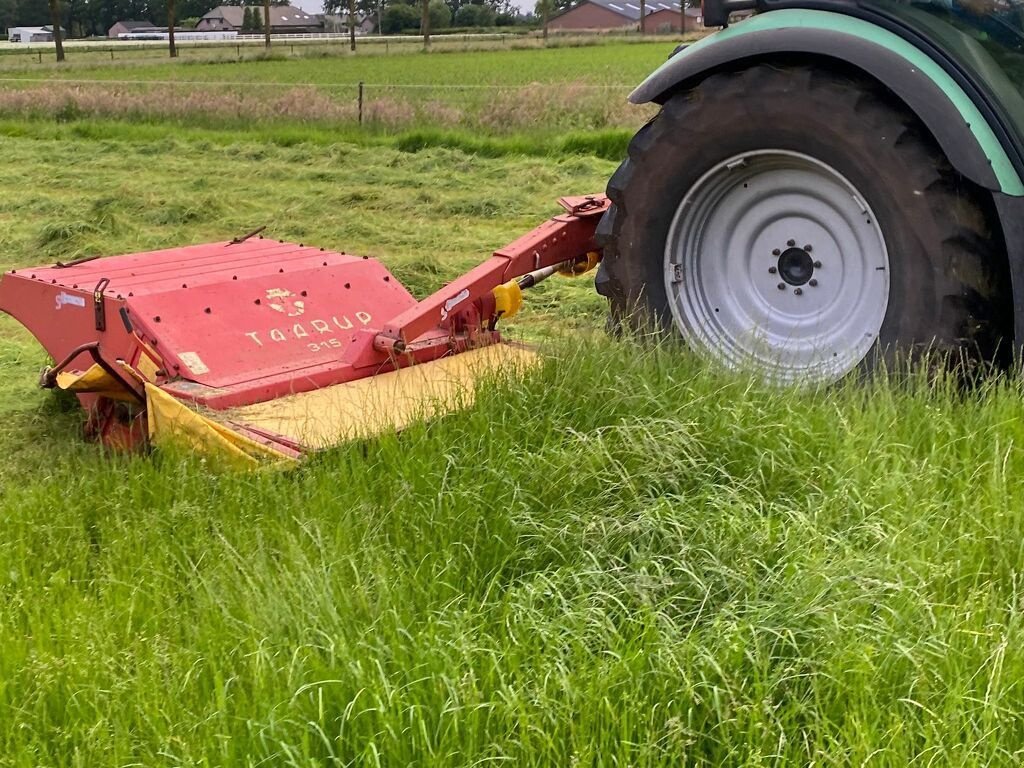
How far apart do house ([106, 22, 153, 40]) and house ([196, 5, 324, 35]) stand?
15.5 feet

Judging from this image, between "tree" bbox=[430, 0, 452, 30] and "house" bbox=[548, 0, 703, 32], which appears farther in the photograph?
"tree" bbox=[430, 0, 452, 30]

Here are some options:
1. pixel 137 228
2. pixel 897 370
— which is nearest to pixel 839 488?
pixel 897 370

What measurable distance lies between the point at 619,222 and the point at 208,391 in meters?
1.41

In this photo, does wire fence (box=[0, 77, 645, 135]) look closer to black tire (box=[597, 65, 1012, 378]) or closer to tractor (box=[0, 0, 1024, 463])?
tractor (box=[0, 0, 1024, 463])

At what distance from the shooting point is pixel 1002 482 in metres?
2.49

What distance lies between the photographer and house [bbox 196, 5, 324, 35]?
104 meters

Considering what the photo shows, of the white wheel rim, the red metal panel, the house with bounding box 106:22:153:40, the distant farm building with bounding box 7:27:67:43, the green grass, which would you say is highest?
the house with bounding box 106:22:153:40

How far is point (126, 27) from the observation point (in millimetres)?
103312

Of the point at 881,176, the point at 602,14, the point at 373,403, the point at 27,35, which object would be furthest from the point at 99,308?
the point at 27,35

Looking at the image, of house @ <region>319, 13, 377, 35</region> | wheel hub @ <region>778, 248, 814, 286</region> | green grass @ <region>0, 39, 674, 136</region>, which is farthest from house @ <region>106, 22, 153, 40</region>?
wheel hub @ <region>778, 248, 814, 286</region>

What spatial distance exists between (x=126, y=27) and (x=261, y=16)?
13798 millimetres

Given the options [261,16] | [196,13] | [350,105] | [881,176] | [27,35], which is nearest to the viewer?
[881,176]

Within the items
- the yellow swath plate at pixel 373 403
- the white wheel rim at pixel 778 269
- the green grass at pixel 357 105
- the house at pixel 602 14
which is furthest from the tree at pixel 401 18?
the white wheel rim at pixel 778 269

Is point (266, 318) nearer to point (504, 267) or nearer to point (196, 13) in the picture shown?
point (504, 267)
